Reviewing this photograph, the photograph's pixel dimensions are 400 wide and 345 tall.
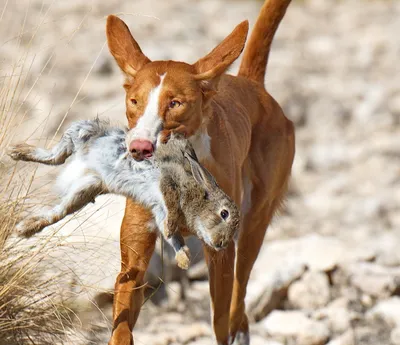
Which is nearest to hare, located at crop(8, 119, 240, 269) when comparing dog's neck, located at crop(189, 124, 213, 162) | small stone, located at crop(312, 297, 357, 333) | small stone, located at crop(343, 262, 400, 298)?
dog's neck, located at crop(189, 124, 213, 162)

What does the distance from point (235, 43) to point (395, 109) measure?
7.92 m

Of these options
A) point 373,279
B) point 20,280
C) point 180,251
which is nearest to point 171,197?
point 180,251

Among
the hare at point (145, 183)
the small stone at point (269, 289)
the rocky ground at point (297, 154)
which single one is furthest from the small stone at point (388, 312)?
the hare at point (145, 183)

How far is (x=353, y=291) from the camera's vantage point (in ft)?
26.5

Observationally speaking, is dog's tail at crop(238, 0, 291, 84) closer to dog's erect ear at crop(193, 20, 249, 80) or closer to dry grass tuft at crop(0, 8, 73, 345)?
dog's erect ear at crop(193, 20, 249, 80)

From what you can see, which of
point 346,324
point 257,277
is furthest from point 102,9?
point 346,324

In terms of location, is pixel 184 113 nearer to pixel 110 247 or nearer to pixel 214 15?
pixel 110 247

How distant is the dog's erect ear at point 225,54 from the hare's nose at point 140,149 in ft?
2.59

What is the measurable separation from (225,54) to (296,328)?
259cm

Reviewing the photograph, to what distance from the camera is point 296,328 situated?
729cm

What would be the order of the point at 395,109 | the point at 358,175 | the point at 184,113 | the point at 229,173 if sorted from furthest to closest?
the point at 395,109
the point at 358,175
the point at 229,173
the point at 184,113

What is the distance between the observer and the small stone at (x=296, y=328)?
714cm

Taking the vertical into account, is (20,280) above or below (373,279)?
below

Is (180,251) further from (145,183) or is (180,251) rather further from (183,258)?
(145,183)
